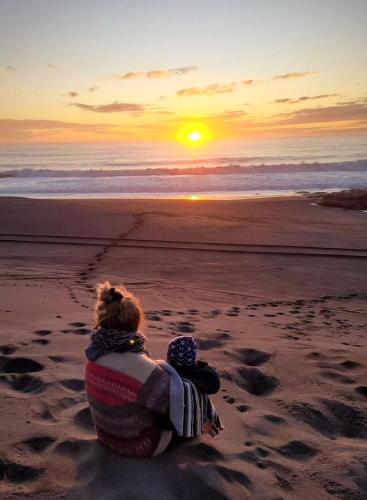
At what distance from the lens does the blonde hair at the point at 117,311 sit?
276 cm

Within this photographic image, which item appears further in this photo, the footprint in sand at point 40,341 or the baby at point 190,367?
the footprint in sand at point 40,341

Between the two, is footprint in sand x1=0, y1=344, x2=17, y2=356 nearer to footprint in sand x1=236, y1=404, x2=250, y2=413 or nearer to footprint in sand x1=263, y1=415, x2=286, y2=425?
footprint in sand x1=236, y1=404, x2=250, y2=413

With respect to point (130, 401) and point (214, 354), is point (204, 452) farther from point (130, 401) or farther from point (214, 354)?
point (214, 354)

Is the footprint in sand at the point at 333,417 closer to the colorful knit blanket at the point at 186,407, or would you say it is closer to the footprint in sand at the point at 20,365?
the colorful knit blanket at the point at 186,407

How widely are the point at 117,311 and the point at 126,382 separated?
42 centimetres

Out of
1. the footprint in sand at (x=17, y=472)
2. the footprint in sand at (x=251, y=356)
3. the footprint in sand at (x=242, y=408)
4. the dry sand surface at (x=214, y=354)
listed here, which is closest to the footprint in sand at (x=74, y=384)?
the dry sand surface at (x=214, y=354)

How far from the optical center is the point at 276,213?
15.6 m

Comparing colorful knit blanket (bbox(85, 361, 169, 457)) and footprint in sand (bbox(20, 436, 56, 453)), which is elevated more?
colorful knit blanket (bbox(85, 361, 169, 457))

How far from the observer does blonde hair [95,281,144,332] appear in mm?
2760

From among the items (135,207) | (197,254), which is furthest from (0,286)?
(135,207)

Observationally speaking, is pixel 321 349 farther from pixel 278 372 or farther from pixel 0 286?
pixel 0 286

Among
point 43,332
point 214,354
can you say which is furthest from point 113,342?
point 43,332

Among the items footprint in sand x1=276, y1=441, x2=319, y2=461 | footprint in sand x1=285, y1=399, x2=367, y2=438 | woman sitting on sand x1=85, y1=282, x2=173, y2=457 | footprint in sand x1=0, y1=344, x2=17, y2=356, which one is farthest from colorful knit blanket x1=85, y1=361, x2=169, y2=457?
footprint in sand x1=0, y1=344, x2=17, y2=356

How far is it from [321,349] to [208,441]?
7.25ft
